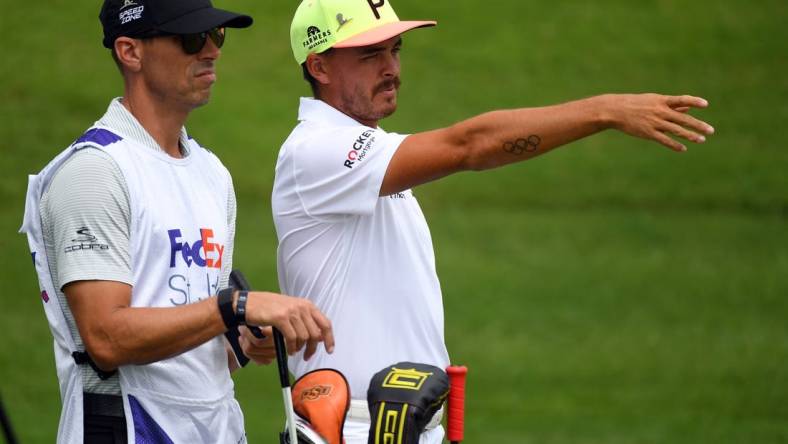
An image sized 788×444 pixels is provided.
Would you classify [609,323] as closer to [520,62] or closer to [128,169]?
[520,62]

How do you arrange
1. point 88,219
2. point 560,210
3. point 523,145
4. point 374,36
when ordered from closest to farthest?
point 88,219, point 523,145, point 374,36, point 560,210

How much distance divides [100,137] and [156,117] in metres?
0.24

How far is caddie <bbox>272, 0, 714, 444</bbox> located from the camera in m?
4.63

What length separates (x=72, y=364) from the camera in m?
4.36

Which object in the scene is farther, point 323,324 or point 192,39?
point 192,39

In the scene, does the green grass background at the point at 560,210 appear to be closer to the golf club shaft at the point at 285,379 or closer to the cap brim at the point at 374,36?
the cap brim at the point at 374,36

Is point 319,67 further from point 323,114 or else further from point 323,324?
point 323,324

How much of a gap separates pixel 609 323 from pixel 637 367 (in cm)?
110

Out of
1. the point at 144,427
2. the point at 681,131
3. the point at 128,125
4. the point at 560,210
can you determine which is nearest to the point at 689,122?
the point at 681,131

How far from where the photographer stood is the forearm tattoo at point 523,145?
4527 millimetres

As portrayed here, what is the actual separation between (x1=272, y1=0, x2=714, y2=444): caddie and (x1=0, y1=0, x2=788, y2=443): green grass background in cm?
653

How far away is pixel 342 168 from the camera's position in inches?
191

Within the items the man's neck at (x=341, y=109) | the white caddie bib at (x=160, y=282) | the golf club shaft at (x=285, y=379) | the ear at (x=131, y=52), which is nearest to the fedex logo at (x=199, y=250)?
the white caddie bib at (x=160, y=282)

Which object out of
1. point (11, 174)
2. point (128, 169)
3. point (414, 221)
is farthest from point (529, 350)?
point (128, 169)
